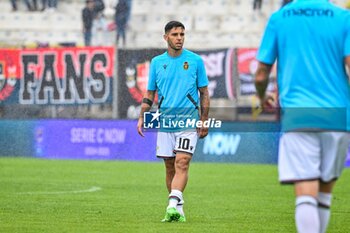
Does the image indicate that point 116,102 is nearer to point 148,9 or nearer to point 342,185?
point 148,9

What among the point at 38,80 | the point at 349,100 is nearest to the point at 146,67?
the point at 38,80

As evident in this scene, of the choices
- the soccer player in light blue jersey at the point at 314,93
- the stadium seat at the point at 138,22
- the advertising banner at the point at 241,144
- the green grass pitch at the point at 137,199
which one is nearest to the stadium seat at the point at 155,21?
the stadium seat at the point at 138,22

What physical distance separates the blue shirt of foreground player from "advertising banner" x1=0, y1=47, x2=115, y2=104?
12.5 metres

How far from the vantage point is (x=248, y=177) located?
19.1 m

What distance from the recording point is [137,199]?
14.5 m

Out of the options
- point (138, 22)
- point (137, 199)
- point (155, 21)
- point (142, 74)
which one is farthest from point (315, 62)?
point (155, 21)

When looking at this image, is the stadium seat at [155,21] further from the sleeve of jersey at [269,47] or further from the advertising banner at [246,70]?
the sleeve of jersey at [269,47]

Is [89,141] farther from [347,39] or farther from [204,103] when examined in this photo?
[347,39]

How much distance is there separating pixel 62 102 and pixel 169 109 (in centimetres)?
1301

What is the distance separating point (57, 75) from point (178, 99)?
1325 centimetres

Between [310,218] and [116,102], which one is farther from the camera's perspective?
[116,102]

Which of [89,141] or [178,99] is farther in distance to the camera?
[89,141]

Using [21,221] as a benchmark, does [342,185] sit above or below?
below

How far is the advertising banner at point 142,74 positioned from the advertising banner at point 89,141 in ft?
1.74
